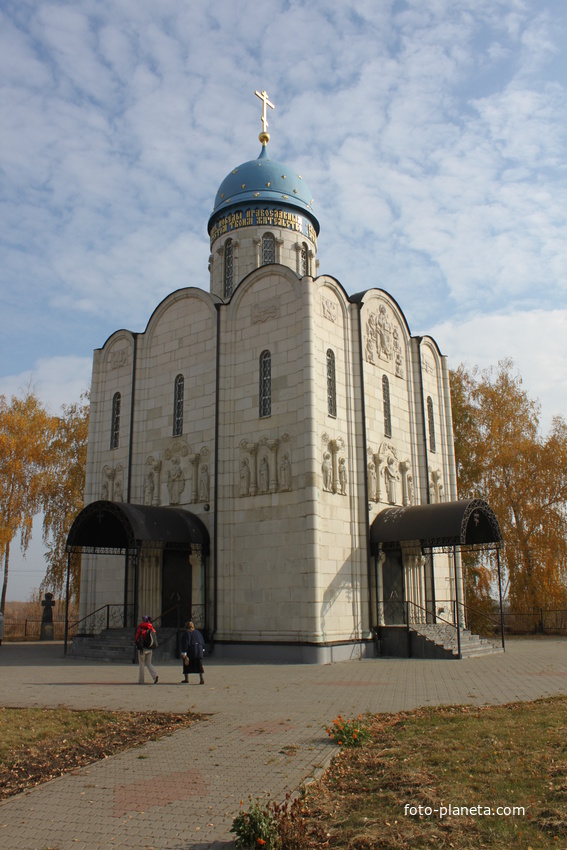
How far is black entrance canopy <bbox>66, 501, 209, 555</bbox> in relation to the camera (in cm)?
1966

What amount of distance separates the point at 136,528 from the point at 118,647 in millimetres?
3802

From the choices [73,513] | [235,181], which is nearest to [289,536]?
[235,181]

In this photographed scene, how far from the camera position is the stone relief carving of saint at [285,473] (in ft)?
66.4

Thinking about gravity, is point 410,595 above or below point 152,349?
below

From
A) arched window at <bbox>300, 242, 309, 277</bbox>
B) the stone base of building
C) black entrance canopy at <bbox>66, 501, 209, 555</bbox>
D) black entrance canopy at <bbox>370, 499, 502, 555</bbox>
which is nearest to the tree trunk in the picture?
black entrance canopy at <bbox>66, 501, 209, 555</bbox>

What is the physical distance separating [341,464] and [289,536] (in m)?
2.71

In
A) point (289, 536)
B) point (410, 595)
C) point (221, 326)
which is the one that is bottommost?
point (410, 595)

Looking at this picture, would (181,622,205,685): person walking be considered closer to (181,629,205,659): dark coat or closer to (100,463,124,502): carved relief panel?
(181,629,205,659): dark coat

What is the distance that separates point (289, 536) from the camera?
784 inches

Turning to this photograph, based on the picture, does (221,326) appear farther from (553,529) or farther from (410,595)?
(553,529)

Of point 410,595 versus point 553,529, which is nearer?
point 410,595

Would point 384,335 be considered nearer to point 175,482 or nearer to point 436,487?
point 436,487

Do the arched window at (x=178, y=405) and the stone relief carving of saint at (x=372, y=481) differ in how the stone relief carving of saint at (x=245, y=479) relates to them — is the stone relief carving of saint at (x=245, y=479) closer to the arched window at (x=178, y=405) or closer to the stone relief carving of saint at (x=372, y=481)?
the arched window at (x=178, y=405)

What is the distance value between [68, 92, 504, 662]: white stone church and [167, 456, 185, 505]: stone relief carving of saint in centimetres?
5
